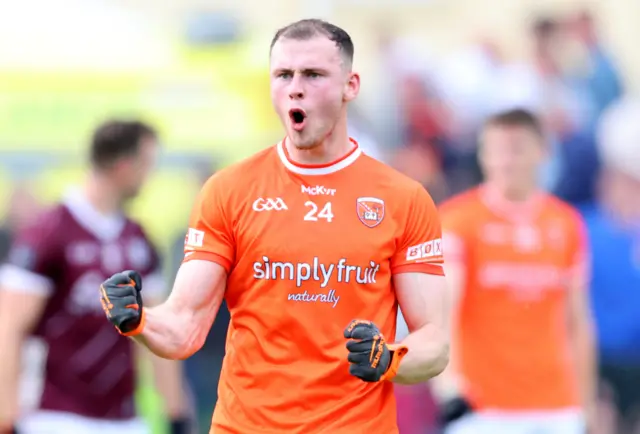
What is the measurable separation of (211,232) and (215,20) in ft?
25.9

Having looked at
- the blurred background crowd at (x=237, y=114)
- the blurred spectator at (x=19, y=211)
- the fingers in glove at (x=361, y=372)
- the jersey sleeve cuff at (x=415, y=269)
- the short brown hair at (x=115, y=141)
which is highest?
the blurred background crowd at (x=237, y=114)

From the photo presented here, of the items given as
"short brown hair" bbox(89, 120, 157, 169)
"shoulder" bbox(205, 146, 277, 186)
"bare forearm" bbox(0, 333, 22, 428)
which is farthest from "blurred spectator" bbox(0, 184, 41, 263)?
"shoulder" bbox(205, 146, 277, 186)

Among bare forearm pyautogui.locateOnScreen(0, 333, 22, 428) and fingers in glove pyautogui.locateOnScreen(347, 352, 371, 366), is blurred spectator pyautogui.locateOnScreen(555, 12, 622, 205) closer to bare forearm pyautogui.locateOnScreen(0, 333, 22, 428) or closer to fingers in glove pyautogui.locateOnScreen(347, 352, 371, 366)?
bare forearm pyautogui.locateOnScreen(0, 333, 22, 428)

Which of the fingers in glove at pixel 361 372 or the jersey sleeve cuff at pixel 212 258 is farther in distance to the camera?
the jersey sleeve cuff at pixel 212 258

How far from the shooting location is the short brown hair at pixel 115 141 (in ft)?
25.8

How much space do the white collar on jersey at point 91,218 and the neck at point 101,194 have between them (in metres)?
0.03

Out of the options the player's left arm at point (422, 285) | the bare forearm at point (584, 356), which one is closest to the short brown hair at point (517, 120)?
the bare forearm at point (584, 356)

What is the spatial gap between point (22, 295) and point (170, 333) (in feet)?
8.02

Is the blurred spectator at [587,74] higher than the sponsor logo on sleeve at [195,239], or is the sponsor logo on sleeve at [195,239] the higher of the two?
the blurred spectator at [587,74]

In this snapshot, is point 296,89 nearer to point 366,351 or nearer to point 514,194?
point 366,351

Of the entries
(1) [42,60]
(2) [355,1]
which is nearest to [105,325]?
(1) [42,60]

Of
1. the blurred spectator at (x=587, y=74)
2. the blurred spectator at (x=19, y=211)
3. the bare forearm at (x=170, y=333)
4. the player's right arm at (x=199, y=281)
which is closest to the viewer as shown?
the bare forearm at (x=170, y=333)

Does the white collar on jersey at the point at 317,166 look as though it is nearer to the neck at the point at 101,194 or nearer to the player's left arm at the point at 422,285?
the player's left arm at the point at 422,285

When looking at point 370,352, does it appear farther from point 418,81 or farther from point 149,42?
point 418,81
